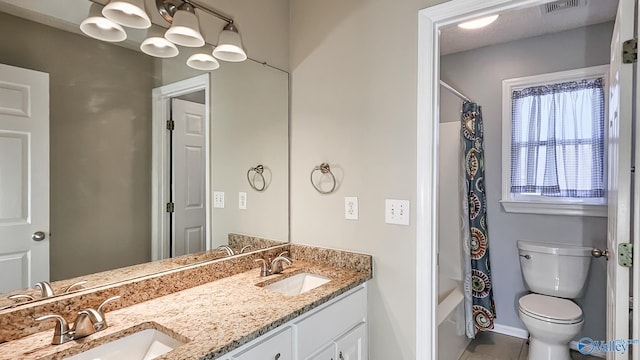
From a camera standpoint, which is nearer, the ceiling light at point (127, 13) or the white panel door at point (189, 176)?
the ceiling light at point (127, 13)

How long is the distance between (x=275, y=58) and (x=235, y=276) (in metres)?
1.24

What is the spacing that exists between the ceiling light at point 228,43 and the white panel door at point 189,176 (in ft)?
0.90

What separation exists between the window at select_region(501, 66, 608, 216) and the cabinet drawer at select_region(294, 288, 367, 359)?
194cm

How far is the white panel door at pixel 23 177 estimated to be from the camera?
1.04m

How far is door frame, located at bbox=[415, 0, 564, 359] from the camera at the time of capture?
1.55 m

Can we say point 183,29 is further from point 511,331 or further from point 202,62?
point 511,331

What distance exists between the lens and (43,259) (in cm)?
112

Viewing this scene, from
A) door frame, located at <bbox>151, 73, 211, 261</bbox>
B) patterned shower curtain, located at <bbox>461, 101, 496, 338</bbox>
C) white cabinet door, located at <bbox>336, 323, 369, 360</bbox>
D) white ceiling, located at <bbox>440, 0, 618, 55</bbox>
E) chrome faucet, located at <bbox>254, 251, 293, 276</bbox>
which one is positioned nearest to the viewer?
door frame, located at <bbox>151, 73, 211, 261</bbox>

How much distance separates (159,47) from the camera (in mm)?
1422

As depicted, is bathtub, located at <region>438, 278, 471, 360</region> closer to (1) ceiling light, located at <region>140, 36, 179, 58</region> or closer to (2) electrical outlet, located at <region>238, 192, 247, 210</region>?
(2) electrical outlet, located at <region>238, 192, 247, 210</region>

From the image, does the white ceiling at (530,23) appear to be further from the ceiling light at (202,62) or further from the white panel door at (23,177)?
the white panel door at (23,177)

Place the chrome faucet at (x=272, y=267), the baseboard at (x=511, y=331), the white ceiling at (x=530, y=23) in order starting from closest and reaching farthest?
the chrome faucet at (x=272, y=267) < the white ceiling at (x=530, y=23) < the baseboard at (x=511, y=331)

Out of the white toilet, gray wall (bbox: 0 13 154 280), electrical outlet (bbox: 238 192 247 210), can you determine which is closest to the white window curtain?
the white toilet

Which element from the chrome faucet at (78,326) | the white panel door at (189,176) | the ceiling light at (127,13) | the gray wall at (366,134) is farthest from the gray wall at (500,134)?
the chrome faucet at (78,326)
